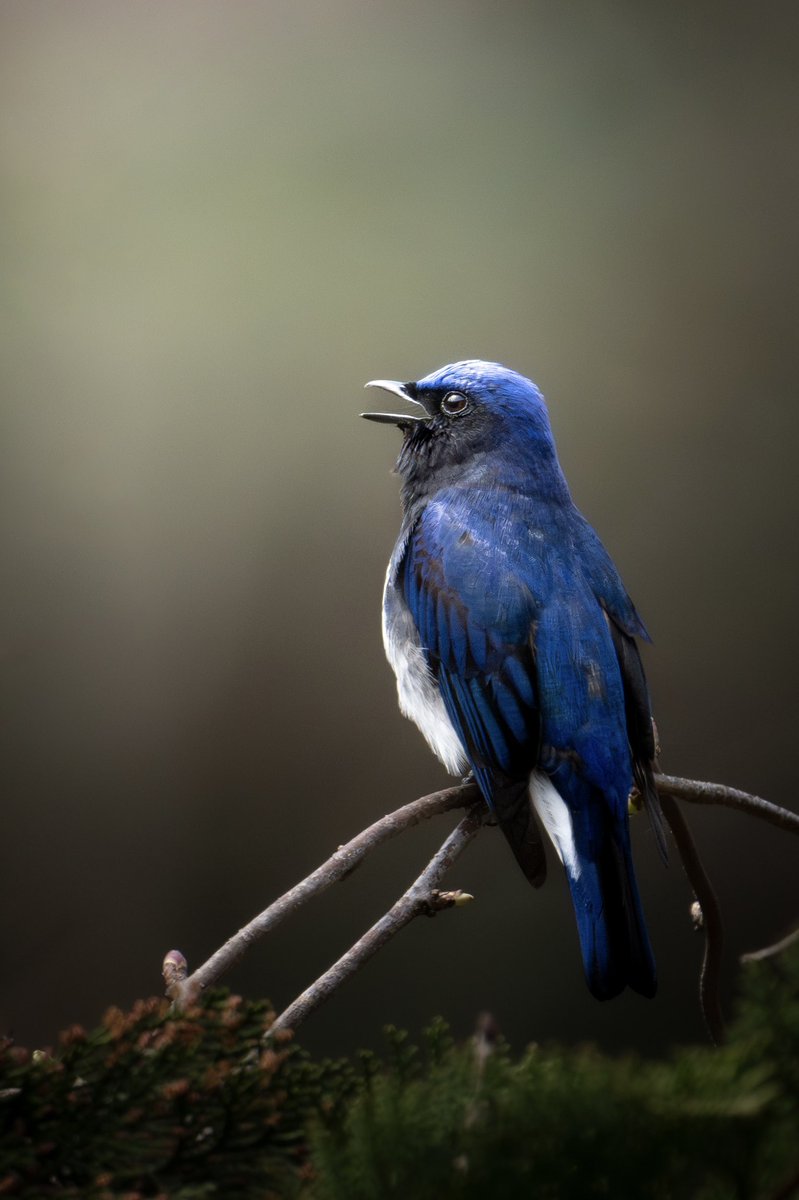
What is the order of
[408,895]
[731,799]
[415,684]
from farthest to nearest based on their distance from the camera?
1. [415,684]
2. [731,799]
3. [408,895]

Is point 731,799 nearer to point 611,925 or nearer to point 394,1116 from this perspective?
point 611,925

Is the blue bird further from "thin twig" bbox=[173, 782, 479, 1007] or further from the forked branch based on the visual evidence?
"thin twig" bbox=[173, 782, 479, 1007]

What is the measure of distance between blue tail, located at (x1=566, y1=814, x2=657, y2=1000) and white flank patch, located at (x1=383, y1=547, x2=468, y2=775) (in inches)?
16.0

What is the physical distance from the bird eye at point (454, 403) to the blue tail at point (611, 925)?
100cm

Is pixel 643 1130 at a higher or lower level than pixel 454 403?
lower

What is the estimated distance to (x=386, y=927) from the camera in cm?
122

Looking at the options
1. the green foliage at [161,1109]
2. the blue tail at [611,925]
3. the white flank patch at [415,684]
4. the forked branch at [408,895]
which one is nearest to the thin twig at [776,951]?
the green foliage at [161,1109]

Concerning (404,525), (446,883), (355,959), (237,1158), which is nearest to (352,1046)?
(446,883)

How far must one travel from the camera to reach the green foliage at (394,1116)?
1.73 ft

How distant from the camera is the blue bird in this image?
1.84 m

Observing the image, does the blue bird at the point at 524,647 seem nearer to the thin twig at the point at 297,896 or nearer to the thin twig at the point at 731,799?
the thin twig at the point at 731,799

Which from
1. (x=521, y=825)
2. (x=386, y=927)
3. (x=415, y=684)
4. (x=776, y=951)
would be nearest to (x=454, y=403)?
(x=415, y=684)

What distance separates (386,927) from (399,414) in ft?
4.87

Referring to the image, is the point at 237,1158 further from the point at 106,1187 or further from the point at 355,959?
the point at 355,959
